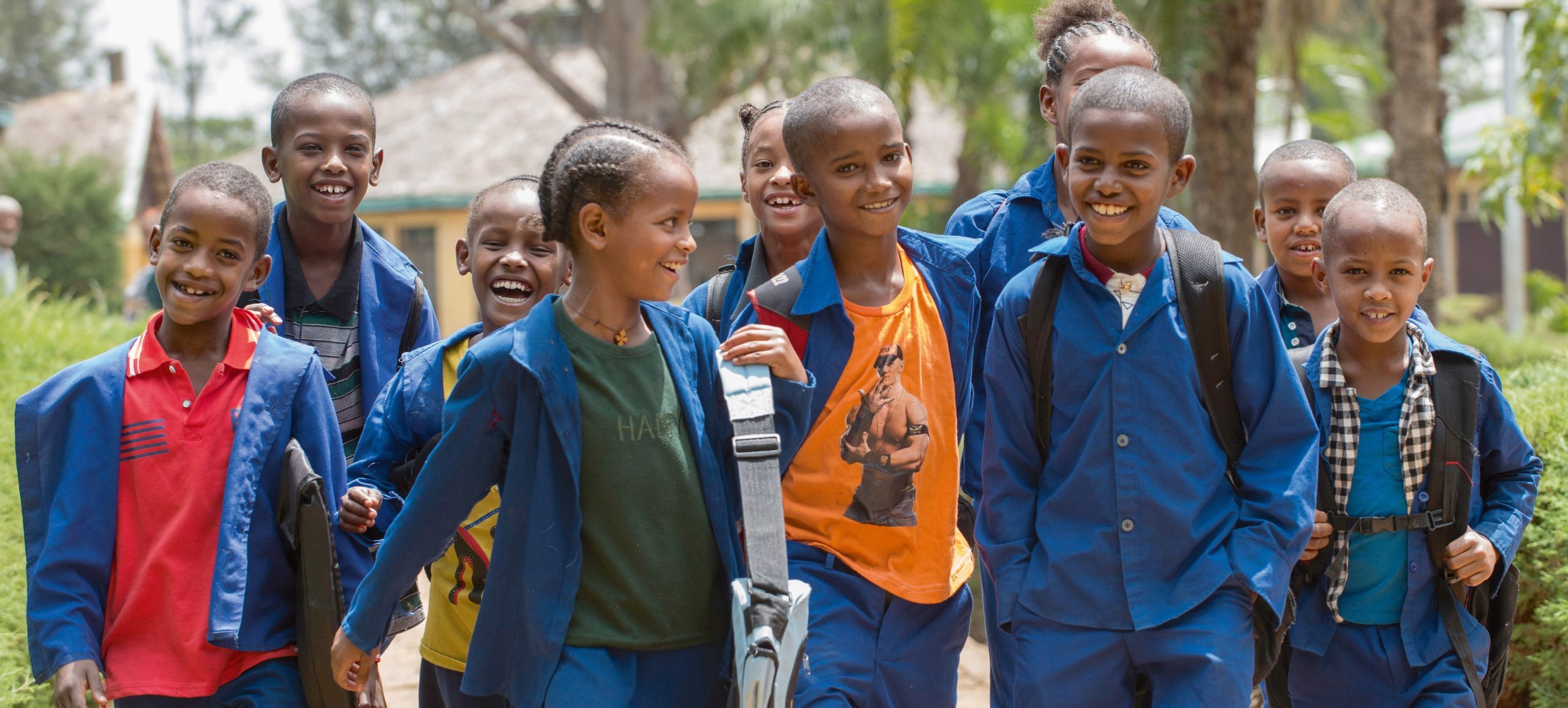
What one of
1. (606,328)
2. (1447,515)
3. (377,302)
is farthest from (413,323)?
(1447,515)

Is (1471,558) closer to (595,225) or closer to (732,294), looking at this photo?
(732,294)

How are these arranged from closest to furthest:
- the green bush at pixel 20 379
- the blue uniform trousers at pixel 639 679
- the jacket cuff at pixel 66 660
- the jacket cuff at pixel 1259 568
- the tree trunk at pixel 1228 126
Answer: the blue uniform trousers at pixel 639 679
the jacket cuff at pixel 1259 568
the jacket cuff at pixel 66 660
the green bush at pixel 20 379
the tree trunk at pixel 1228 126

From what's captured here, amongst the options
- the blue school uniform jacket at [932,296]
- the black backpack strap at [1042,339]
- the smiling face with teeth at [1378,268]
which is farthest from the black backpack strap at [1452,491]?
the blue school uniform jacket at [932,296]

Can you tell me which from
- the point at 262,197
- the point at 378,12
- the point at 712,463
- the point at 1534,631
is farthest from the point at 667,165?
the point at 378,12

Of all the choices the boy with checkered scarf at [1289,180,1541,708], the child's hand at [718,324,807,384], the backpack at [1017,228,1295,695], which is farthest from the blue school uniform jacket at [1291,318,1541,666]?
the child's hand at [718,324,807,384]

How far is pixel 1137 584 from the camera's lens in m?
2.98

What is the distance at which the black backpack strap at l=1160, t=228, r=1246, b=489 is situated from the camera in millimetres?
3025

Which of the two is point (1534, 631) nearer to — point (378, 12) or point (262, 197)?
point (262, 197)

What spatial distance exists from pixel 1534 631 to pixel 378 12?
51970 millimetres

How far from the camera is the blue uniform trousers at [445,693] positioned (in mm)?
3523

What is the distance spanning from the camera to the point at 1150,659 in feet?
9.86

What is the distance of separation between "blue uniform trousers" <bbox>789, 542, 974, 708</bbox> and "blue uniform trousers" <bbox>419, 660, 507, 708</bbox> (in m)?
0.81

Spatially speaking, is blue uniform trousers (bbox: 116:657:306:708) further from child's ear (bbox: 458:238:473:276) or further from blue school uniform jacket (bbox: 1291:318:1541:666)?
blue school uniform jacket (bbox: 1291:318:1541:666)

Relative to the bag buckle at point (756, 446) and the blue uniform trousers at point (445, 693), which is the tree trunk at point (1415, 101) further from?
the bag buckle at point (756, 446)
